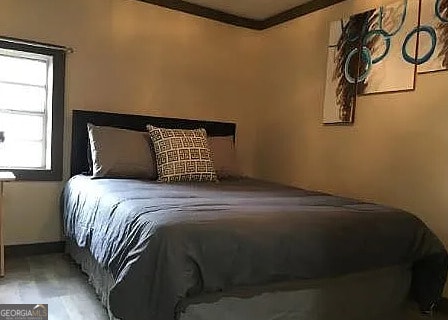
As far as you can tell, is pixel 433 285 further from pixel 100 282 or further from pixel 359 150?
pixel 100 282

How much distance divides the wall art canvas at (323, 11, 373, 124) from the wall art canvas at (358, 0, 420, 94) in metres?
0.07

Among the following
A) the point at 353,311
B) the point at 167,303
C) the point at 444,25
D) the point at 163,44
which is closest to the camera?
the point at 167,303

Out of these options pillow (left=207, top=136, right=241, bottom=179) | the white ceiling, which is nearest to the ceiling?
→ the white ceiling

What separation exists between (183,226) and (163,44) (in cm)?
246

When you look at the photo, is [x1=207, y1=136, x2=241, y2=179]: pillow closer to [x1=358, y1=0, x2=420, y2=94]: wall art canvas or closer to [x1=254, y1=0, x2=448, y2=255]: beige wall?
[x1=254, y1=0, x2=448, y2=255]: beige wall

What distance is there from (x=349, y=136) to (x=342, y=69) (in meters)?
0.54

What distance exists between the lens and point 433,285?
2.20 metres

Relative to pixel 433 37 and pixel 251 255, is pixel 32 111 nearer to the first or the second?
pixel 251 255

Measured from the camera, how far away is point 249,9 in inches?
151

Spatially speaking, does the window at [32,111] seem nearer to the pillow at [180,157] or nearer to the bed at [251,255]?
the pillow at [180,157]

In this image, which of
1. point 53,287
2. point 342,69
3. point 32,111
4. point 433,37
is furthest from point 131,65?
point 433,37

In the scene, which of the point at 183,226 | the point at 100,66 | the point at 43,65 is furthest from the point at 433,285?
the point at 43,65

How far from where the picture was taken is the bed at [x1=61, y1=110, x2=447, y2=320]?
153 centimetres

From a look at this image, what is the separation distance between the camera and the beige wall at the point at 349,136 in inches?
101
